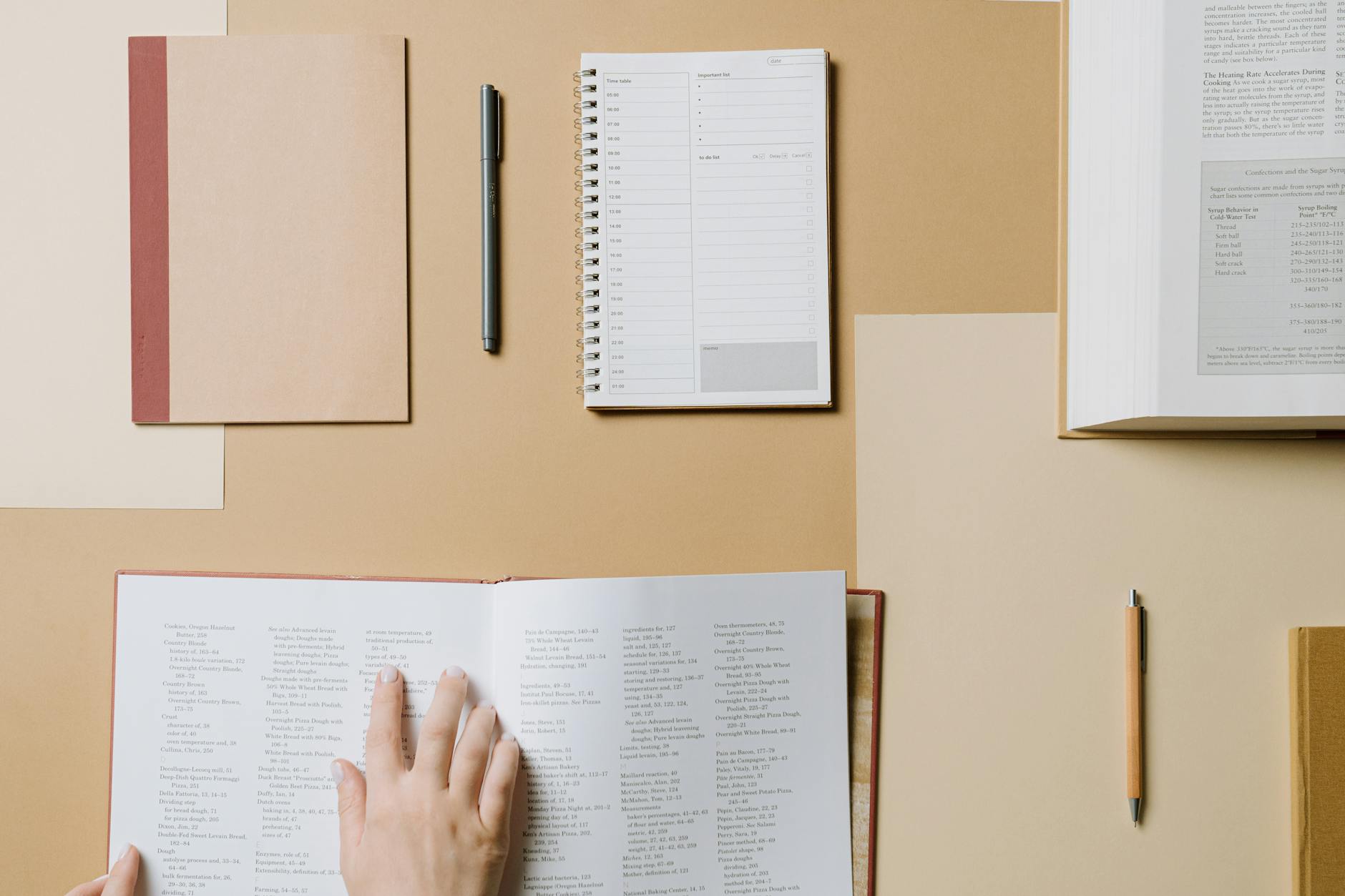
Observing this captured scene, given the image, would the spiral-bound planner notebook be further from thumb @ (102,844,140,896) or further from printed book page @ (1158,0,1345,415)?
thumb @ (102,844,140,896)

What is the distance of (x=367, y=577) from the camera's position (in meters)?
0.70

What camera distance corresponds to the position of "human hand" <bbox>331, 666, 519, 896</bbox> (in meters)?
0.63

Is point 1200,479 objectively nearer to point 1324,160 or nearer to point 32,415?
point 1324,160

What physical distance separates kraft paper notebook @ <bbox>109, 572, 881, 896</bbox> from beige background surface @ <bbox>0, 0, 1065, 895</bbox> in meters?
0.04

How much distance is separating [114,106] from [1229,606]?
1161 mm

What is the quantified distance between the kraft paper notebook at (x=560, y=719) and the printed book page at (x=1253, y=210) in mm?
344

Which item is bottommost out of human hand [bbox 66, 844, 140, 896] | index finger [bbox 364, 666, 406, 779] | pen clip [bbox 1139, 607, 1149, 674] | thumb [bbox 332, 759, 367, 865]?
human hand [bbox 66, 844, 140, 896]

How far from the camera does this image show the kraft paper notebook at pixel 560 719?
0.68 metres

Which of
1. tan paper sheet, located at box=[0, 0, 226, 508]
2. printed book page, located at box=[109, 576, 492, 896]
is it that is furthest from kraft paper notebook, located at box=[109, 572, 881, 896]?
tan paper sheet, located at box=[0, 0, 226, 508]

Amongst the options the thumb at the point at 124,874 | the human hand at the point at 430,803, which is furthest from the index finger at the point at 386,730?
the thumb at the point at 124,874

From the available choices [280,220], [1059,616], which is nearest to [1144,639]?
[1059,616]

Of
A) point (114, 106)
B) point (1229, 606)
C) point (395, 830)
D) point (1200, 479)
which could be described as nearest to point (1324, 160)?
point (1200, 479)

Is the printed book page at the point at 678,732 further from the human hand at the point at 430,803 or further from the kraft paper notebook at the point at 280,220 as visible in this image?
the kraft paper notebook at the point at 280,220

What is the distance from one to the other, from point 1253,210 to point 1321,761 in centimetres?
50
